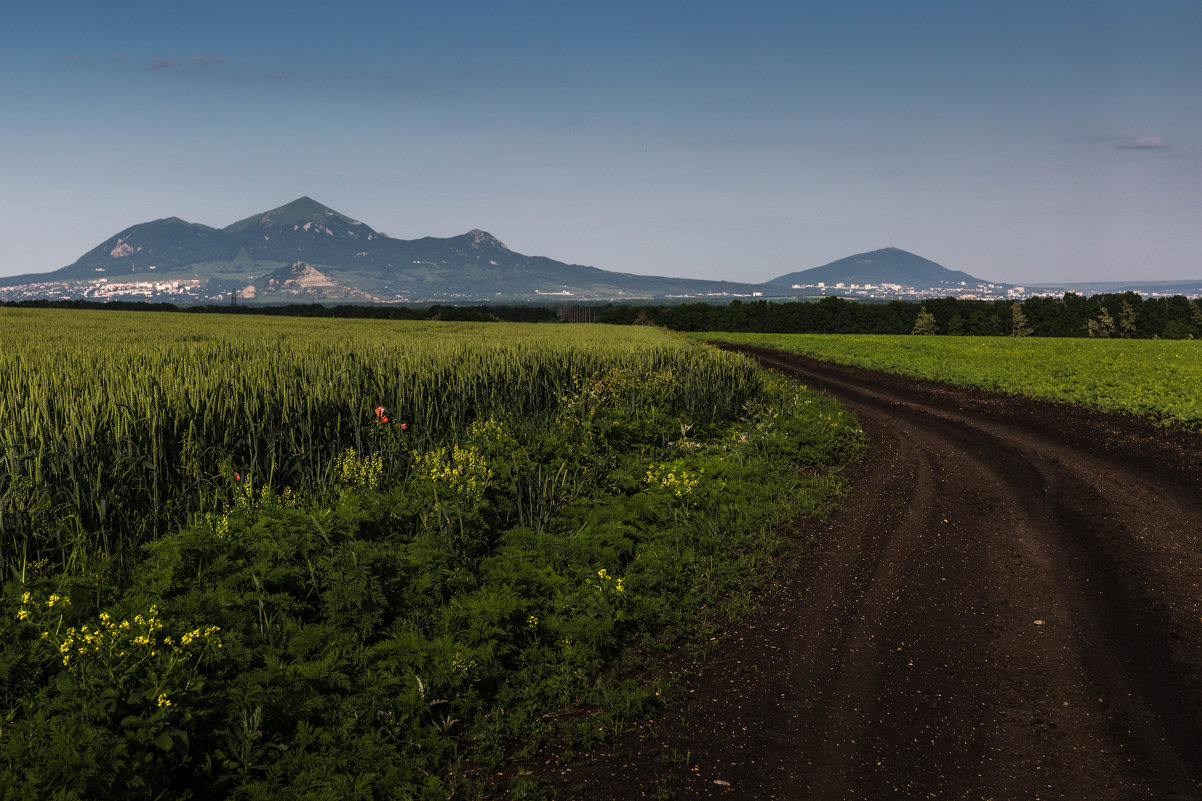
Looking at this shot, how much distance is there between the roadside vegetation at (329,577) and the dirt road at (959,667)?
591 millimetres

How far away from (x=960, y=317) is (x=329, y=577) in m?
104

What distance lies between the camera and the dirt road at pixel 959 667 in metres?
4.67

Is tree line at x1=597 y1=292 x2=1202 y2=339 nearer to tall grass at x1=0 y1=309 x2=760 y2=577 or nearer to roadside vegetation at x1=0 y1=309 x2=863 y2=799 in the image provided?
tall grass at x1=0 y1=309 x2=760 y2=577

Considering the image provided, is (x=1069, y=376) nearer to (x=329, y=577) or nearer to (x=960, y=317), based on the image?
(x=329, y=577)

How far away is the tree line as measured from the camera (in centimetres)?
8981

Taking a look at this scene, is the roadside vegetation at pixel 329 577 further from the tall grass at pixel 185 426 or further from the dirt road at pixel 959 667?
the dirt road at pixel 959 667

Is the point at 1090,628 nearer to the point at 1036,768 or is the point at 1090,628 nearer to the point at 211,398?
the point at 1036,768

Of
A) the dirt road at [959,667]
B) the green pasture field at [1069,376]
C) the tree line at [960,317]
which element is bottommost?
the dirt road at [959,667]

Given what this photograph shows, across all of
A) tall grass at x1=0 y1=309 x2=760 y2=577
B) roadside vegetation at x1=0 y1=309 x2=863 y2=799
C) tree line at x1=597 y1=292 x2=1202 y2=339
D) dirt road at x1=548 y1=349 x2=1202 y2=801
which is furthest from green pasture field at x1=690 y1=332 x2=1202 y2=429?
tree line at x1=597 y1=292 x2=1202 y2=339

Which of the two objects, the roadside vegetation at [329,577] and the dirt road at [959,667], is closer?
the roadside vegetation at [329,577]

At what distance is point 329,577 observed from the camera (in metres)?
6.29

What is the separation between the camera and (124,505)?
7.18 m

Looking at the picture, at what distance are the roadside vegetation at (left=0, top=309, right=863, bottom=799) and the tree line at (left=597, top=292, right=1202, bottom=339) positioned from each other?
86238mm

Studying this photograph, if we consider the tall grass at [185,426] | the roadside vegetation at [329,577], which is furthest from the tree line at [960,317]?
the roadside vegetation at [329,577]
